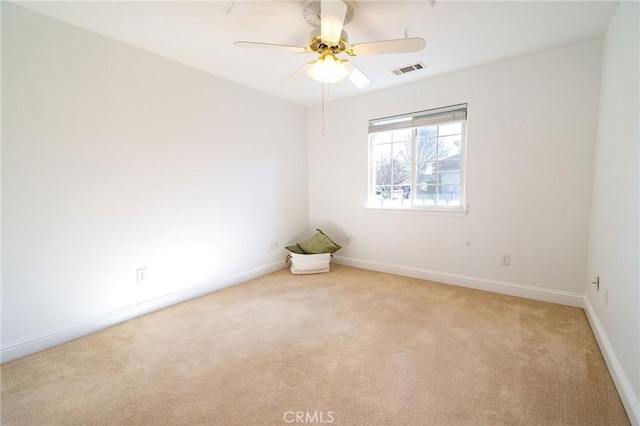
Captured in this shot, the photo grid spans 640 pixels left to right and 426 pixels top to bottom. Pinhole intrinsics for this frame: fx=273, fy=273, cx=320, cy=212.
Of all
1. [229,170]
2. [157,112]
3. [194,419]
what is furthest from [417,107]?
[194,419]

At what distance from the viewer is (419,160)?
135 inches

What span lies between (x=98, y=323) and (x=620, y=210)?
12.6ft

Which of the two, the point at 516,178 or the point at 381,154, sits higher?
the point at 381,154

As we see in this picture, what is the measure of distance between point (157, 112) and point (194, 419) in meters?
2.48

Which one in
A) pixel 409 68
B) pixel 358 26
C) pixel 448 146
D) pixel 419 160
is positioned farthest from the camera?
pixel 419 160

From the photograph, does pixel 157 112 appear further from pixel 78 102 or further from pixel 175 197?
pixel 175 197

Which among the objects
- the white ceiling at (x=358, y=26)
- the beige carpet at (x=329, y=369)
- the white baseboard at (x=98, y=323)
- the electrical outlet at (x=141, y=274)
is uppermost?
the white ceiling at (x=358, y=26)

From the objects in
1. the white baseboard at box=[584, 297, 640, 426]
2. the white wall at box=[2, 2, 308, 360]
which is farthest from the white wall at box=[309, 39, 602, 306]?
the white wall at box=[2, 2, 308, 360]

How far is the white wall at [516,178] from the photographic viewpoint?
8.07ft

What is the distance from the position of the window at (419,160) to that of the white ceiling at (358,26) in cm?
67

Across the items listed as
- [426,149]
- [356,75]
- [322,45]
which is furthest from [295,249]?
[322,45]

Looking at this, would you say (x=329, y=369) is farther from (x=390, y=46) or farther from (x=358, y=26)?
(x=358, y=26)

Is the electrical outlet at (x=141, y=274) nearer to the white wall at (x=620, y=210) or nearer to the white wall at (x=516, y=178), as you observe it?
the white wall at (x=516, y=178)

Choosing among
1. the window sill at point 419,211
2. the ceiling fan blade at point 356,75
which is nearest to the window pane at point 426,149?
the window sill at point 419,211
